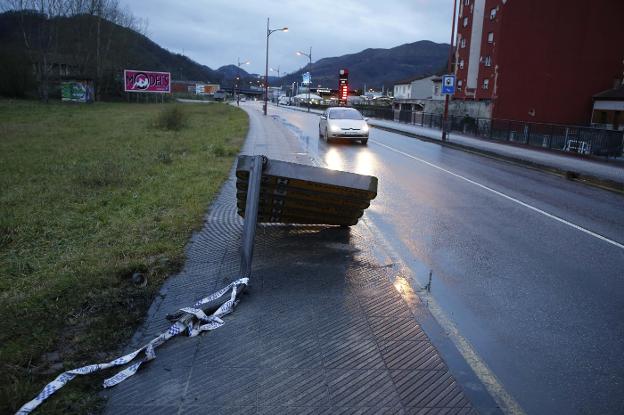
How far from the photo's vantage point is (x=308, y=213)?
702 centimetres

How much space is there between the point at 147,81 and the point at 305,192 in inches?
2487

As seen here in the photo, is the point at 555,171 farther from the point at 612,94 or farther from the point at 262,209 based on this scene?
the point at 612,94

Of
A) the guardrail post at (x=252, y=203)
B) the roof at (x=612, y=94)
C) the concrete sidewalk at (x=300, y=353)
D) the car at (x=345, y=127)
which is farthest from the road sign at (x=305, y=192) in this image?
the roof at (x=612, y=94)

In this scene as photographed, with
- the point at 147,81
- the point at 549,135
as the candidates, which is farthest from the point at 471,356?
the point at 147,81

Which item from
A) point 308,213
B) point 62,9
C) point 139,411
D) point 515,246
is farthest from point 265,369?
point 62,9

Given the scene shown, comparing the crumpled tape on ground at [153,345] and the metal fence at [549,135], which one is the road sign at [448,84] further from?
the crumpled tape on ground at [153,345]

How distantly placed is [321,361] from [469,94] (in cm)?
5229

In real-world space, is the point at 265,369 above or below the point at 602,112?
below

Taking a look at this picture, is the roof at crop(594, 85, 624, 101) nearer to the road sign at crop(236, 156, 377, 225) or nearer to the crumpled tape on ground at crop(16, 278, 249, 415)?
the road sign at crop(236, 156, 377, 225)

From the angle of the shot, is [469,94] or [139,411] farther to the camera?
[469,94]

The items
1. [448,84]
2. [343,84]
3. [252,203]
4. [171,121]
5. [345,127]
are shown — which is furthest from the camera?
[343,84]

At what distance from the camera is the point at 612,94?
41625 mm

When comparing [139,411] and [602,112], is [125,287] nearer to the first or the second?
[139,411]

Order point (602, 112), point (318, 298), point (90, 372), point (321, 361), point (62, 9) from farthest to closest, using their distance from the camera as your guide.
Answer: point (62, 9), point (602, 112), point (318, 298), point (321, 361), point (90, 372)
